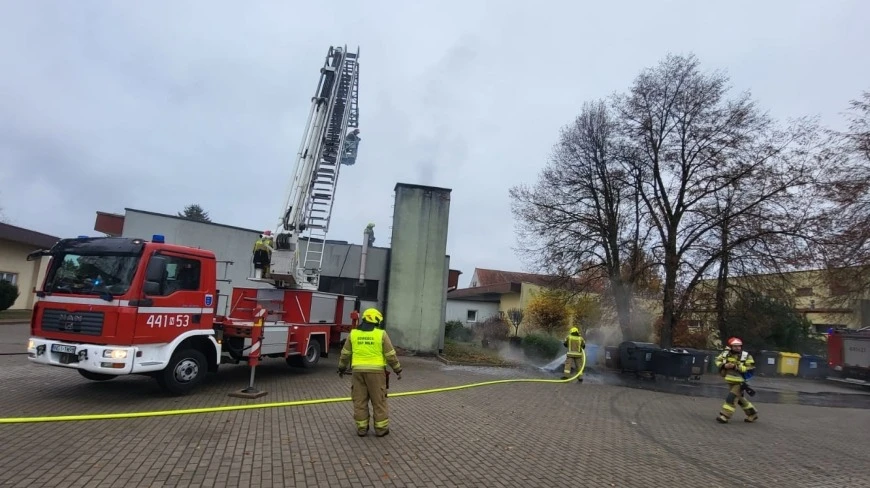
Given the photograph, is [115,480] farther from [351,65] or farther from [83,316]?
[351,65]

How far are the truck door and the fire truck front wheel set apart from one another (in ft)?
1.41

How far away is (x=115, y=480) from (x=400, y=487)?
255cm

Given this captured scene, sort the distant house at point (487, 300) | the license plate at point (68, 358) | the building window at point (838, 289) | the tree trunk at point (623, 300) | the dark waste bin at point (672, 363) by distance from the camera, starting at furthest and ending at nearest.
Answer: the distant house at point (487, 300)
the tree trunk at point (623, 300)
the building window at point (838, 289)
the dark waste bin at point (672, 363)
the license plate at point (68, 358)

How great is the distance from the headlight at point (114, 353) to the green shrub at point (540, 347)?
19455mm

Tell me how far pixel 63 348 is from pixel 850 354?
84.4 feet

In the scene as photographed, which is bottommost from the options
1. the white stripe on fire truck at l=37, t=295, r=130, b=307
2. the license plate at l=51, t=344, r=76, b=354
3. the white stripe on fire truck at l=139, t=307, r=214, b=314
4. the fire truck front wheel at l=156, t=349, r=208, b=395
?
the fire truck front wheel at l=156, t=349, r=208, b=395

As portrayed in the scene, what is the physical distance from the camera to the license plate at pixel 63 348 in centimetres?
723

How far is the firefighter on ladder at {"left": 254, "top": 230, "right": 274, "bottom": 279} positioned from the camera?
38.9 feet

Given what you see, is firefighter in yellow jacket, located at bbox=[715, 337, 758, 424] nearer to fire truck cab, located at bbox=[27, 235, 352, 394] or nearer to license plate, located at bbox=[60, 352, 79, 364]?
fire truck cab, located at bbox=[27, 235, 352, 394]

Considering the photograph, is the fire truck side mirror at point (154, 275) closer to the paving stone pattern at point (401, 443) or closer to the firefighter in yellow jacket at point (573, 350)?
the paving stone pattern at point (401, 443)

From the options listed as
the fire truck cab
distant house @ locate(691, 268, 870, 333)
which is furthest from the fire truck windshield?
distant house @ locate(691, 268, 870, 333)

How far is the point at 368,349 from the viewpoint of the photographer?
643cm

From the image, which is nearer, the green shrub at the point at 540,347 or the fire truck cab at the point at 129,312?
the fire truck cab at the point at 129,312

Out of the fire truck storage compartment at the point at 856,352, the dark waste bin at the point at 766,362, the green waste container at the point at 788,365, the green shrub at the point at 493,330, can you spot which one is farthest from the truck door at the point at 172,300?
the green waste container at the point at 788,365
